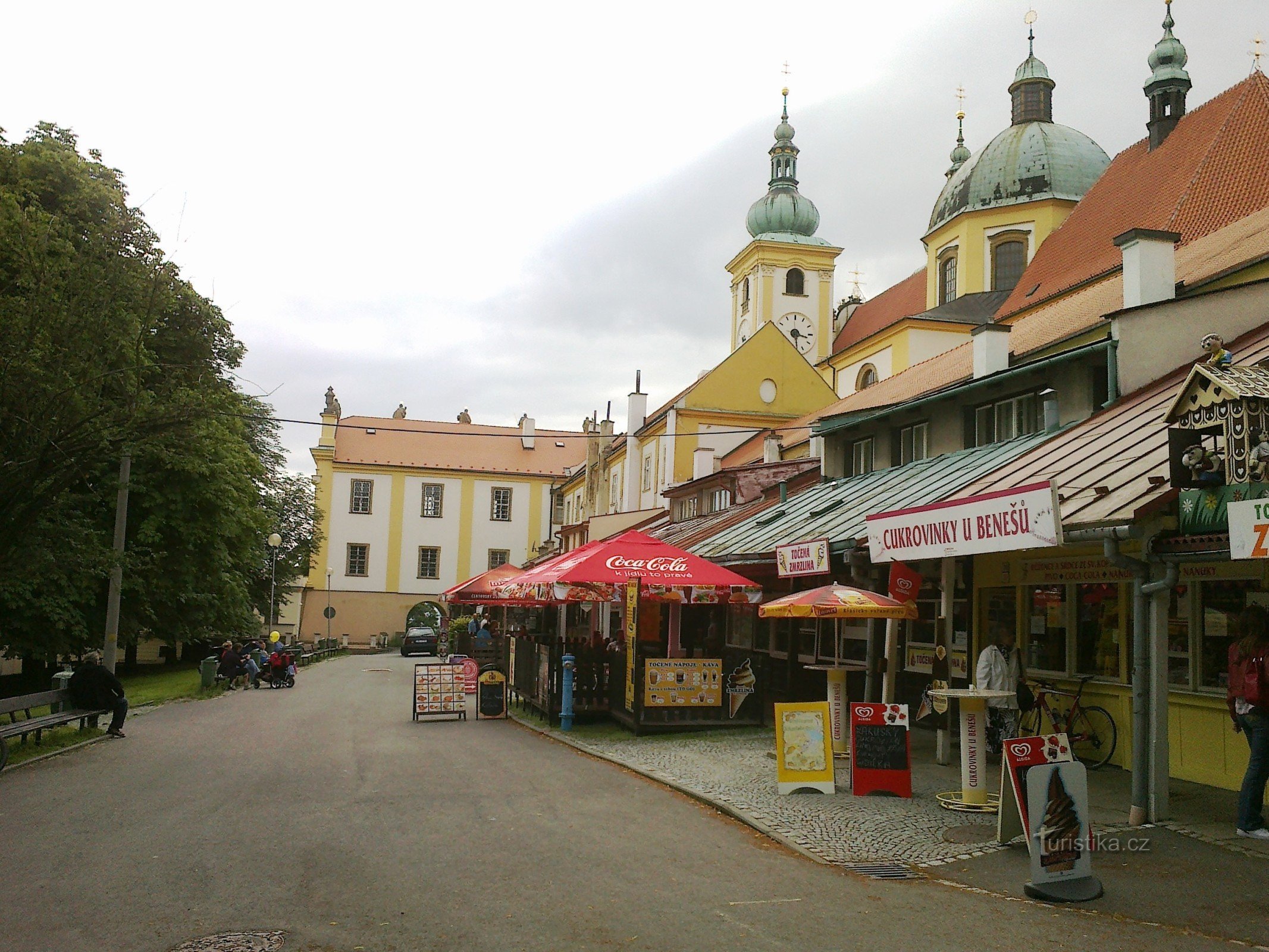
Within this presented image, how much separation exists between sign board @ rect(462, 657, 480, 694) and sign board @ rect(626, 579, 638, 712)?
177 inches

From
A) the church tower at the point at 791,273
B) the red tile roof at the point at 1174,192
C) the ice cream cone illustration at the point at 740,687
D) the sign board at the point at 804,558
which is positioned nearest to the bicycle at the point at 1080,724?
the sign board at the point at 804,558

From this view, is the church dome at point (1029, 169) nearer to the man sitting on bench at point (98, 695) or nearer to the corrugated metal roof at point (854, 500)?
the corrugated metal roof at point (854, 500)

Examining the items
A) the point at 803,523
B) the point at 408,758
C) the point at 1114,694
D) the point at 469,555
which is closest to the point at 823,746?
the point at 1114,694

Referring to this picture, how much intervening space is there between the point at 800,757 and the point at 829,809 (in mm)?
877

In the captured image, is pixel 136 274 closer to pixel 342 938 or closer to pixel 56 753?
pixel 56 753

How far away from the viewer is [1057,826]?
7.44m

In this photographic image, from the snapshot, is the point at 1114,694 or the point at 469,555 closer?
the point at 1114,694

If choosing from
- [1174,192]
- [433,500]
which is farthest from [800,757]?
[433,500]

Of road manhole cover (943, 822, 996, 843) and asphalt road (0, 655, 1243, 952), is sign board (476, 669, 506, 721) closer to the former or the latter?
asphalt road (0, 655, 1243, 952)

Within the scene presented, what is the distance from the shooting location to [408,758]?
1433 cm

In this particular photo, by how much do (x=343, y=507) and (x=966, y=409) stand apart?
184ft

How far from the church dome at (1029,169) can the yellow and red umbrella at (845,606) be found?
1302 inches

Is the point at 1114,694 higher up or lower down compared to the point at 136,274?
lower down

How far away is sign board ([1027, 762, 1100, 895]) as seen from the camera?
7348mm
